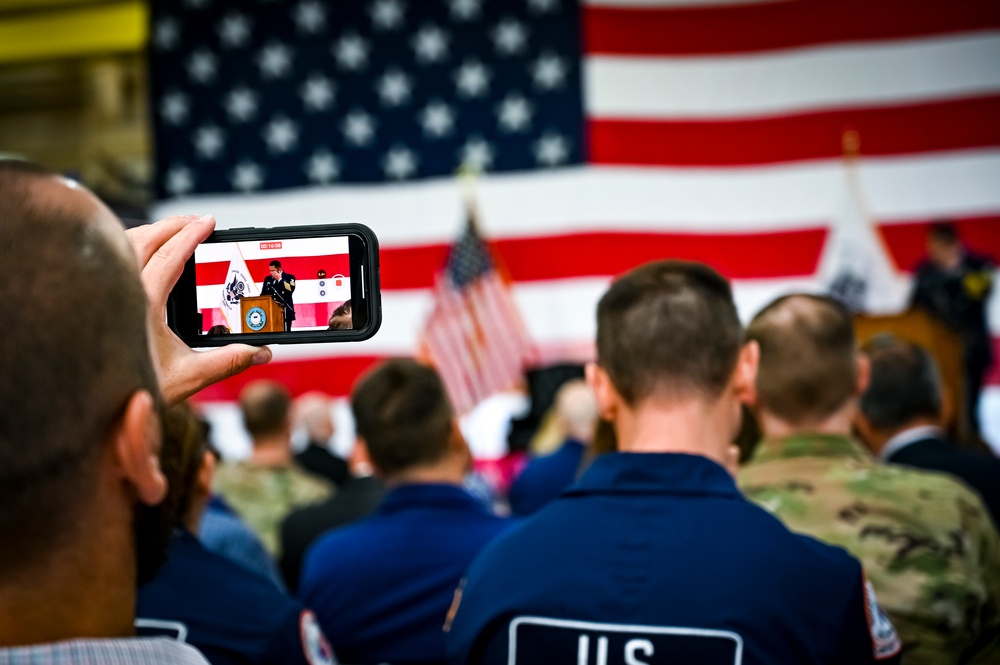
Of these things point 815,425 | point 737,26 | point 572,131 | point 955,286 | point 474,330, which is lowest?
point 474,330

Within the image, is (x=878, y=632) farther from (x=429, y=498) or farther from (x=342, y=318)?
(x=429, y=498)

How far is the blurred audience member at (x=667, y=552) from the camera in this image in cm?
141

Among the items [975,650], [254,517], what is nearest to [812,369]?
[975,650]

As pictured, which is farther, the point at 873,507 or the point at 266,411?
the point at 266,411

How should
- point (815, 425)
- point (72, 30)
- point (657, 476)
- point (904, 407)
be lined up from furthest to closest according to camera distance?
point (72, 30) < point (904, 407) < point (815, 425) < point (657, 476)

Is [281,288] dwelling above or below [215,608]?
above

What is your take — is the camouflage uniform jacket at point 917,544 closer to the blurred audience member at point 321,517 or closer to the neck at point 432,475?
the neck at point 432,475

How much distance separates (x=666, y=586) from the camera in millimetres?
1437

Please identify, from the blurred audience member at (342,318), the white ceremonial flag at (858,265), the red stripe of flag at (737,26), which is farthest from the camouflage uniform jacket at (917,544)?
the red stripe of flag at (737,26)

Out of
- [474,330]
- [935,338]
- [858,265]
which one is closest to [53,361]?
[935,338]

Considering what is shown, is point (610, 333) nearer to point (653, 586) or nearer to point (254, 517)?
point (653, 586)

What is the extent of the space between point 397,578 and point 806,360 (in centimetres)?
98

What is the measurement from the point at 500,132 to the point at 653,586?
710 cm

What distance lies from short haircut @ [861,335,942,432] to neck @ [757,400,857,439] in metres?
0.73
